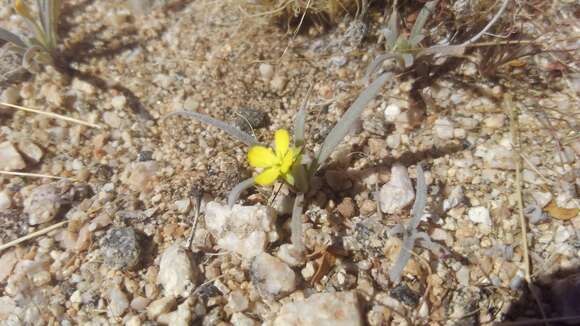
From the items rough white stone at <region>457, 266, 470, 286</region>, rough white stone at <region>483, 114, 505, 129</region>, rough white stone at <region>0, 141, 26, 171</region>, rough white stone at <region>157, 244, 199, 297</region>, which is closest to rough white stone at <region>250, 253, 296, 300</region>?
rough white stone at <region>157, 244, 199, 297</region>

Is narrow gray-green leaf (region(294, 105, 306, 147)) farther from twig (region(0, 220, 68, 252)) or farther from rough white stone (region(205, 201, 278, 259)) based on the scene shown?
twig (region(0, 220, 68, 252))

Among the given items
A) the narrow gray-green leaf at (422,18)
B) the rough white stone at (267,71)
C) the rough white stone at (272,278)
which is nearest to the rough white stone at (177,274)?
the rough white stone at (272,278)

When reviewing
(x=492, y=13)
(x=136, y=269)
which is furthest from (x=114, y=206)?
(x=492, y=13)

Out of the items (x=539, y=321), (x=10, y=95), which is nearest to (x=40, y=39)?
(x=10, y=95)

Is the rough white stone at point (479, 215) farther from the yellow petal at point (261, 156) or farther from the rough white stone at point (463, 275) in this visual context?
the yellow petal at point (261, 156)

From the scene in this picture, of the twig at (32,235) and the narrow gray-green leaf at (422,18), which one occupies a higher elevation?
the narrow gray-green leaf at (422,18)

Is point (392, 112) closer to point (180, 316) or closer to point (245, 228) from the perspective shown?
point (245, 228)
